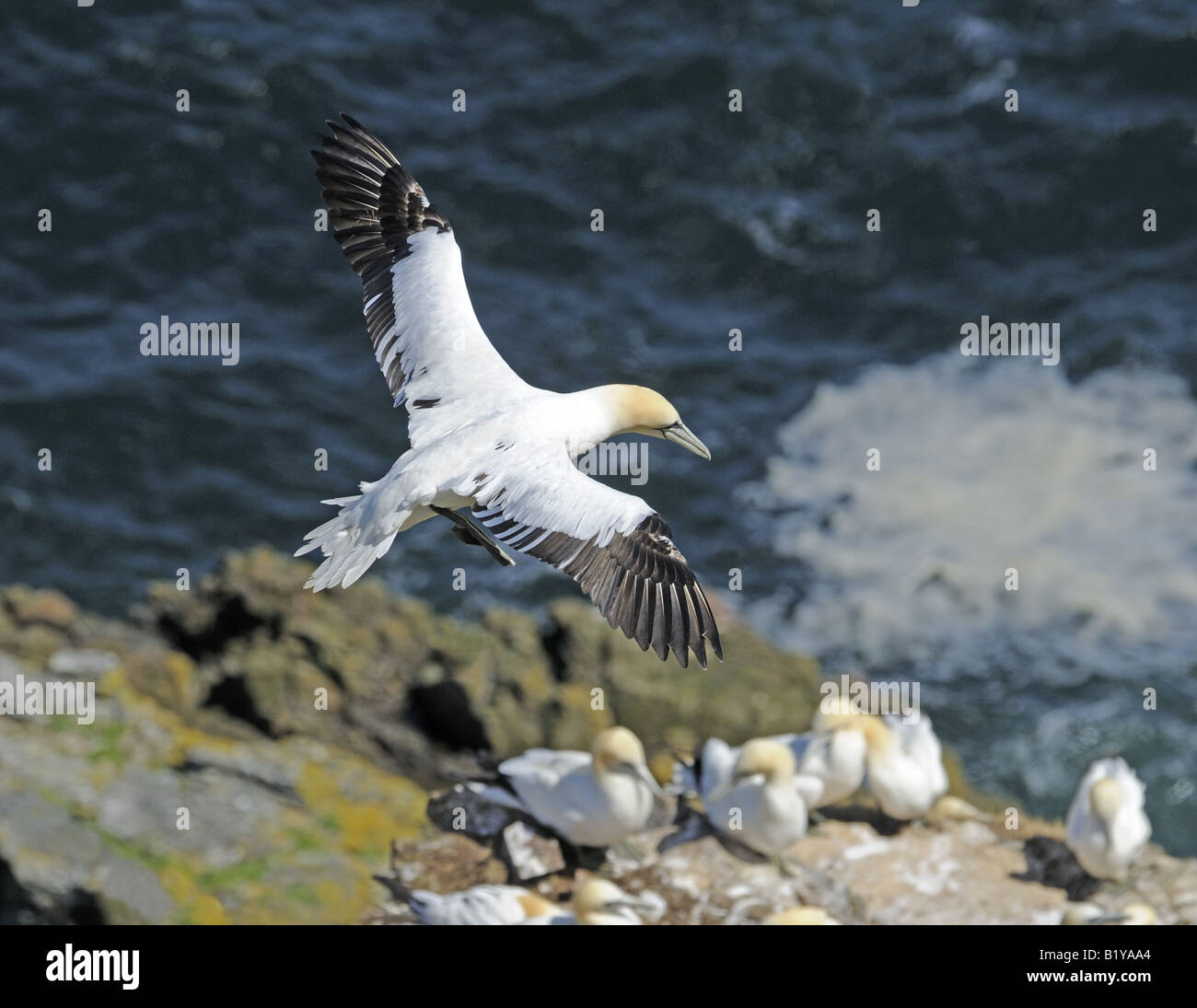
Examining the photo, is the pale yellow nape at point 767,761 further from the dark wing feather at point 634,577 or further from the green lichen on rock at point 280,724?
the dark wing feather at point 634,577

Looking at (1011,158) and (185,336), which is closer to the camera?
(185,336)

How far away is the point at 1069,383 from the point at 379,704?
40.5 ft

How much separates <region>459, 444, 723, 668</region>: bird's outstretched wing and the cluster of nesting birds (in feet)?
17.0

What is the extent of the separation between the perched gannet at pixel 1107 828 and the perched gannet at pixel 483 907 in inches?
181

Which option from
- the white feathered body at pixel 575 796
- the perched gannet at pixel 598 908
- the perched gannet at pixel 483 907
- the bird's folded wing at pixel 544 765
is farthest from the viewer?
the bird's folded wing at pixel 544 765

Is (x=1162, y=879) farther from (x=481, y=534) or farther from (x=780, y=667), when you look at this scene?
(x=481, y=534)

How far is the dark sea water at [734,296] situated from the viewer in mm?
22281

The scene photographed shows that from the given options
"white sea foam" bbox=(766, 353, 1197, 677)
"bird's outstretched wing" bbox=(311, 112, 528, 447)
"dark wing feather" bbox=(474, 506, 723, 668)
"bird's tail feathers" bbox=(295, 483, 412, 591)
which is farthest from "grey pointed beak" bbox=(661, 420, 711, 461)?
"white sea foam" bbox=(766, 353, 1197, 677)

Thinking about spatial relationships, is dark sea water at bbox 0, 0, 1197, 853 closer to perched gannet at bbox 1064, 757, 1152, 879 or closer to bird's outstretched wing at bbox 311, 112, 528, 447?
perched gannet at bbox 1064, 757, 1152, 879

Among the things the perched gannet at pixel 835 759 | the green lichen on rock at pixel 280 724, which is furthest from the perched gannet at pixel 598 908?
the perched gannet at pixel 835 759

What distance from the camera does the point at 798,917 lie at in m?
13.8

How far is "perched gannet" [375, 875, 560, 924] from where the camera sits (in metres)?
13.3
